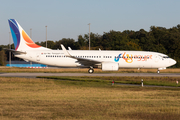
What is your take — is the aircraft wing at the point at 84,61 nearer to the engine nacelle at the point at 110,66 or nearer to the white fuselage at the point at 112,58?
the white fuselage at the point at 112,58

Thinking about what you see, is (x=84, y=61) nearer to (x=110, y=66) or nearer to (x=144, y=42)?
(x=110, y=66)

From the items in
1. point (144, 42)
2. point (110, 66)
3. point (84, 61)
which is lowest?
point (110, 66)

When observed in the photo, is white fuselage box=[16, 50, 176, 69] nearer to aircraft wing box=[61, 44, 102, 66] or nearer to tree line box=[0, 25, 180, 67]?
aircraft wing box=[61, 44, 102, 66]

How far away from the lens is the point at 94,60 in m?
34.4

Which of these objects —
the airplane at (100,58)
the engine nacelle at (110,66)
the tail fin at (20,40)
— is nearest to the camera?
the engine nacelle at (110,66)

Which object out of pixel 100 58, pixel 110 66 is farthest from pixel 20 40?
pixel 110 66

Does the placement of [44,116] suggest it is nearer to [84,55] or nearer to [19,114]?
[19,114]

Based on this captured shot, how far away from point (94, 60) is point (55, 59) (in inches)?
241

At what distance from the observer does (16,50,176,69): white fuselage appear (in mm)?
35812

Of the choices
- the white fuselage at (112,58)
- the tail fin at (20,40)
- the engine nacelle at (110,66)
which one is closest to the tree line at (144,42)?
the white fuselage at (112,58)

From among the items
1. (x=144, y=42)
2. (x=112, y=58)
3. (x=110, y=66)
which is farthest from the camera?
(x=144, y=42)

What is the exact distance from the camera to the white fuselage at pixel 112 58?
117ft

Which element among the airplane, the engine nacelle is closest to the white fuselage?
the airplane

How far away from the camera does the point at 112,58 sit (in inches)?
1412
